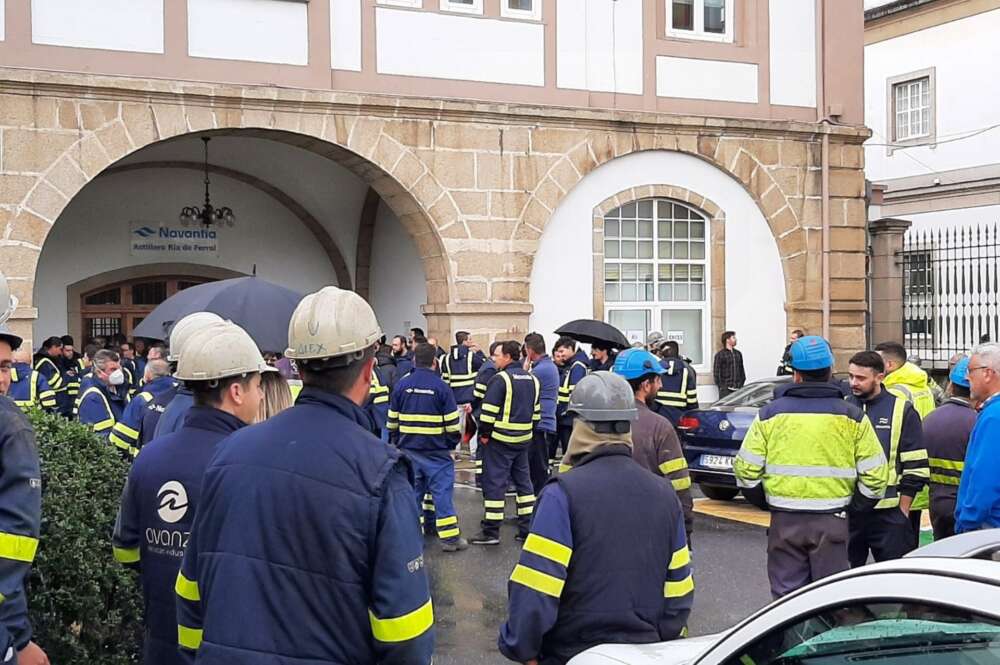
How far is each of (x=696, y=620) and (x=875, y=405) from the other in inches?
71.0

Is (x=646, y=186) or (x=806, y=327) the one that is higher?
(x=646, y=186)

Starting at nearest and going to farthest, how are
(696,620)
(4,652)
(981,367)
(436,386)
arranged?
(4,652)
(981,367)
(696,620)
(436,386)

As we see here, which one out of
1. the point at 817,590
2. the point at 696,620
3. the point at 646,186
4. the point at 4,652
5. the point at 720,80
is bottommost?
the point at 696,620

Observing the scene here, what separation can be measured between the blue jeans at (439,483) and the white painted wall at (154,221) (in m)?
10.2

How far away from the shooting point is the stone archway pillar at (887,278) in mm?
21656

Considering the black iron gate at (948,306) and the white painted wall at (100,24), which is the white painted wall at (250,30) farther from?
the black iron gate at (948,306)

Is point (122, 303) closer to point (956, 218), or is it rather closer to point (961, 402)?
point (961, 402)

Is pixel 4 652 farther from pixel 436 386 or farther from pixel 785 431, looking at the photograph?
pixel 436 386

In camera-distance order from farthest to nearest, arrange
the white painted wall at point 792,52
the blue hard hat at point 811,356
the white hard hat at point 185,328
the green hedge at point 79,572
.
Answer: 1. the white painted wall at point 792,52
2. the blue hard hat at point 811,356
3. the green hedge at point 79,572
4. the white hard hat at point 185,328

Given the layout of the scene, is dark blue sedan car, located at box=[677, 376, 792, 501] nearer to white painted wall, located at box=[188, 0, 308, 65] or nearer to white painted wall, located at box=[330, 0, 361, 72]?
white painted wall, located at box=[330, 0, 361, 72]

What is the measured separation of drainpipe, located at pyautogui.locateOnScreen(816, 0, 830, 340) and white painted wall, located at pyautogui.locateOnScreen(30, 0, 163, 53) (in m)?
9.67

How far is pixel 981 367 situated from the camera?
6160 millimetres

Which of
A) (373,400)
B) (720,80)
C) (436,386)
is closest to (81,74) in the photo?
(373,400)

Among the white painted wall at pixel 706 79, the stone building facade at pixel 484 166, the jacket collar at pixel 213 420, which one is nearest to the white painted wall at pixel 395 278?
the stone building facade at pixel 484 166
